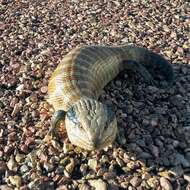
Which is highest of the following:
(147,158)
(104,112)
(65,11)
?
(104,112)

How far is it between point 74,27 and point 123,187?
3541 millimetres

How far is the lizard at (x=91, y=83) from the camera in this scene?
4.09 meters

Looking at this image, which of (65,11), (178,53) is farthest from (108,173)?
(65,11)

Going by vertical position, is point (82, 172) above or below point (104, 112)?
below

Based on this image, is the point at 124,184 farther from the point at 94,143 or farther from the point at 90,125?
the point at 90,125

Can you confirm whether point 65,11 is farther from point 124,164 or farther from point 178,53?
point 124,164

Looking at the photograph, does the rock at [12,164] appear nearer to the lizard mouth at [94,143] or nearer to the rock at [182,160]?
the lizard mouth at [94,143]

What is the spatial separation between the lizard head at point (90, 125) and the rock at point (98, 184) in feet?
1.09

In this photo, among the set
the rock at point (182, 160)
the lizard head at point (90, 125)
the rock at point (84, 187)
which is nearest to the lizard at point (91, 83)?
the lizard head at point (90, 125)

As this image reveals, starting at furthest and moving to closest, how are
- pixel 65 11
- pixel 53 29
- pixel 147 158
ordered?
pixel 65 11 < pixel 53 29 < pixel 147 158

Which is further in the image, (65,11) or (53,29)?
(65,11)

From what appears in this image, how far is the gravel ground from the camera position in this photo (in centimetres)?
427

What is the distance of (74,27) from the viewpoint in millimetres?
7109

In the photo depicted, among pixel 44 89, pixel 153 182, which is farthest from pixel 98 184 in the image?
pixel 44 89
